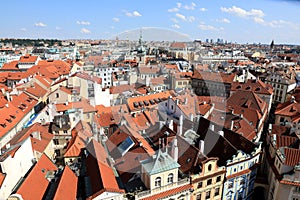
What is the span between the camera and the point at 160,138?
830 inches

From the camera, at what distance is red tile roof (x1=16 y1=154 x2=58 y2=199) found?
1541cm

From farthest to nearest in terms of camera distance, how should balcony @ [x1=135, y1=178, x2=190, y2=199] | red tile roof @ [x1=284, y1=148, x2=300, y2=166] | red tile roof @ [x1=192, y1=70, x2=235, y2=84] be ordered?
red tile roof @ [x1=192, y1=70, x2=235, y2=84] → red tile roof @ [x1=284, y1=148, x2=300, y2=166] → balcony @ [x1=135, y1=178, x2=190, y2=199]

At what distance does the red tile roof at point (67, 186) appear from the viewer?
587 inches

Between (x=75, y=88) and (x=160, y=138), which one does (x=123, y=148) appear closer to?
(x=160, y=138)

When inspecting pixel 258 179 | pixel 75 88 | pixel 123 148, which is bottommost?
pixel 258 179

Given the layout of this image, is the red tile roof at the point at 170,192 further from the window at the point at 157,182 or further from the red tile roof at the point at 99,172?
the red tile roof at the point at 99,172

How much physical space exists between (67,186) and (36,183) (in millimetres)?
2435

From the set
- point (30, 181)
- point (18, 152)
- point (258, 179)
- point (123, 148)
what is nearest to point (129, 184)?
point (123, 148)

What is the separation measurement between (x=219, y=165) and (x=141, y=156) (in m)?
6.64

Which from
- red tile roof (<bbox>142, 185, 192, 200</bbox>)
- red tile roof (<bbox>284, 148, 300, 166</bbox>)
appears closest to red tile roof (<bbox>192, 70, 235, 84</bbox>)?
red tile roof (<bbox>284, 148, 300, 166</bbox>)

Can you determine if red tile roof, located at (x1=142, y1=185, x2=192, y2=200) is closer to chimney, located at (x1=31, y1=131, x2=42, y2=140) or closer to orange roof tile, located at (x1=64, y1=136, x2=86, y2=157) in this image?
orange roof tile, located at (x1=64, y1=136, x2=86, y2=157)

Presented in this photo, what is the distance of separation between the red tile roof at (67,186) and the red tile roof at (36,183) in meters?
1.61

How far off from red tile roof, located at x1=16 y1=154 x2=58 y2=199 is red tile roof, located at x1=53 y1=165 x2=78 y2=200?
1610 mm

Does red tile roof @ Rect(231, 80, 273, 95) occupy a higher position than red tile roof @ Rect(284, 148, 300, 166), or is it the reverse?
red tile roof @ Rect(231, 80, 273, 95)
